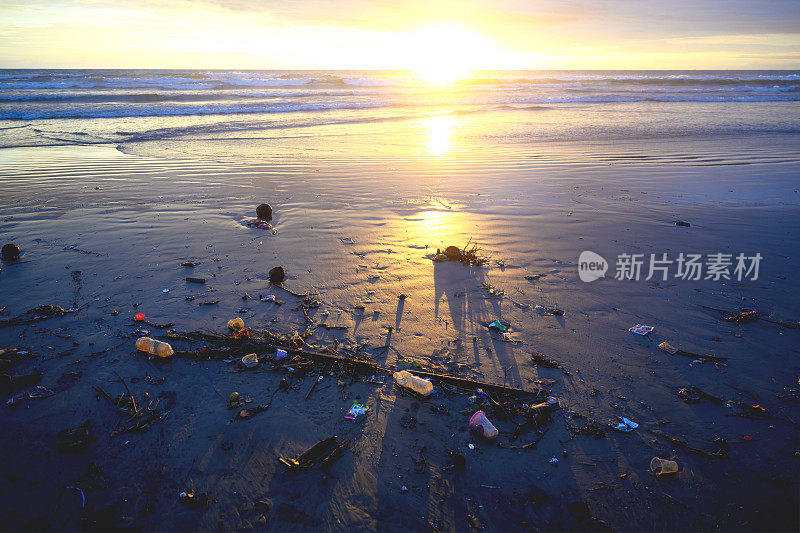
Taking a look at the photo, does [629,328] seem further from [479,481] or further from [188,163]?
[188,163]

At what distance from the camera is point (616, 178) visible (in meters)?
8.70

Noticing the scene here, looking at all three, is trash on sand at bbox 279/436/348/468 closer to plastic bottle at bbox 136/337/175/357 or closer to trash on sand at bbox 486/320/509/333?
plastic bottle at bbox 136/337/175/357

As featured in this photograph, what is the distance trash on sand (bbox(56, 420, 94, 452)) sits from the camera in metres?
2.53

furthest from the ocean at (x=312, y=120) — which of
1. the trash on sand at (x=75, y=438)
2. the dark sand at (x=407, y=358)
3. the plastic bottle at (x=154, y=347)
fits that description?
the trash on sand at (x=75, y=438)

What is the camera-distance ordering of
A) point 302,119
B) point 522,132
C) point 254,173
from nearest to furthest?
point 254,173
point 522,132
point 302,119

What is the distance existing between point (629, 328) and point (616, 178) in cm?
617

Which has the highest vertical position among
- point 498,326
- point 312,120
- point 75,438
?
point 312,120

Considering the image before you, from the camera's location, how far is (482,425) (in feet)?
8.70

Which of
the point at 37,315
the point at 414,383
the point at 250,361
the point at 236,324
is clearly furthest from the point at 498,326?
the point at 37,315

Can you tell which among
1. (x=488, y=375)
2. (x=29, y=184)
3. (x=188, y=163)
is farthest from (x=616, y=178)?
(x=29, y=184)

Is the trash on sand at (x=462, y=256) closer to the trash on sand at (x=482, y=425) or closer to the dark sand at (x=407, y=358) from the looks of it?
the dark sand at (x=407, y=358)

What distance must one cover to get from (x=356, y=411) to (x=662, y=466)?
201 cm

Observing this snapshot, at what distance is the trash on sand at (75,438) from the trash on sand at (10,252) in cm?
366

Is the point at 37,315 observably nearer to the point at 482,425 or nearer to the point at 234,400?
the point at 234,400
